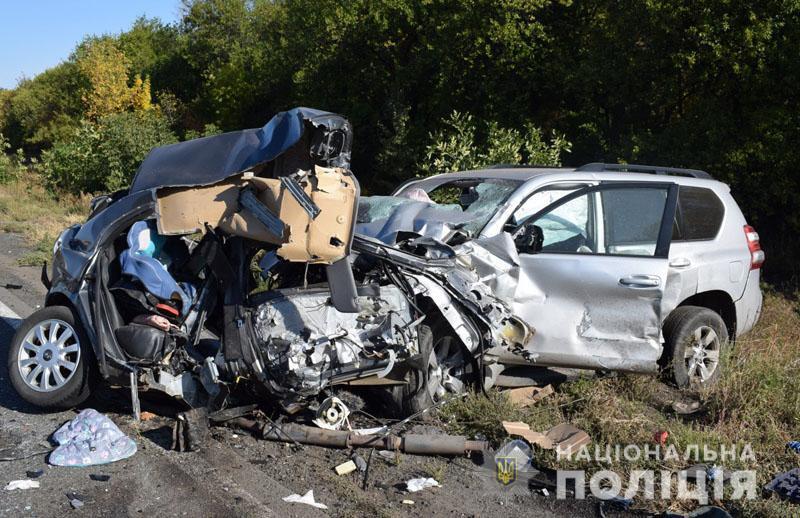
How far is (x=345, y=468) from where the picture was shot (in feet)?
16.0

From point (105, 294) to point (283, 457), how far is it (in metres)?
1.70

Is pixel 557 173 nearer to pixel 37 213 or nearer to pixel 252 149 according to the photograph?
pixel 252 149

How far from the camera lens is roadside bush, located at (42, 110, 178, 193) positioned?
1964 centimetres

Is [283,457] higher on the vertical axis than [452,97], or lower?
lower

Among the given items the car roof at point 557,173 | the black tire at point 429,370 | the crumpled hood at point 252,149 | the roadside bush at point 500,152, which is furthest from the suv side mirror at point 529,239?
the roadside bush at point 500,152

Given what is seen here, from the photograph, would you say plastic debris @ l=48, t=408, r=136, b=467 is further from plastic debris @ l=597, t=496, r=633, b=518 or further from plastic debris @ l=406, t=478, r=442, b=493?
plastic debris @ l=597, t=496, r=633, b=518

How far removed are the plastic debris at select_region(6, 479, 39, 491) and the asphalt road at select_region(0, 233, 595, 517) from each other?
4 cm

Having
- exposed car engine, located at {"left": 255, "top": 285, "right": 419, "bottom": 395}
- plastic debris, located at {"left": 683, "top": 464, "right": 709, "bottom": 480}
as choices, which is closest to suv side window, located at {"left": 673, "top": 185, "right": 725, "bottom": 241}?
plastic debris, located at {"left": 683, "top": 464, "right": 709, "bottom": 480}

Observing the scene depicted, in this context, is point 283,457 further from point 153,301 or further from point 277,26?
point 277,26

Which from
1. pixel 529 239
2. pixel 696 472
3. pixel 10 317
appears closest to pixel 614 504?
pixel 696 472

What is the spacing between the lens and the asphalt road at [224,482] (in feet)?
14.1

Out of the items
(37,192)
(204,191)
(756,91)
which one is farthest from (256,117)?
(204,191)

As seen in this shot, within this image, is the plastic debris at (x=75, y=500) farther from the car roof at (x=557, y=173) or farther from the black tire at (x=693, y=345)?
the black tire at (x=693, y=345)

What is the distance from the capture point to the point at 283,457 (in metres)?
5.04
